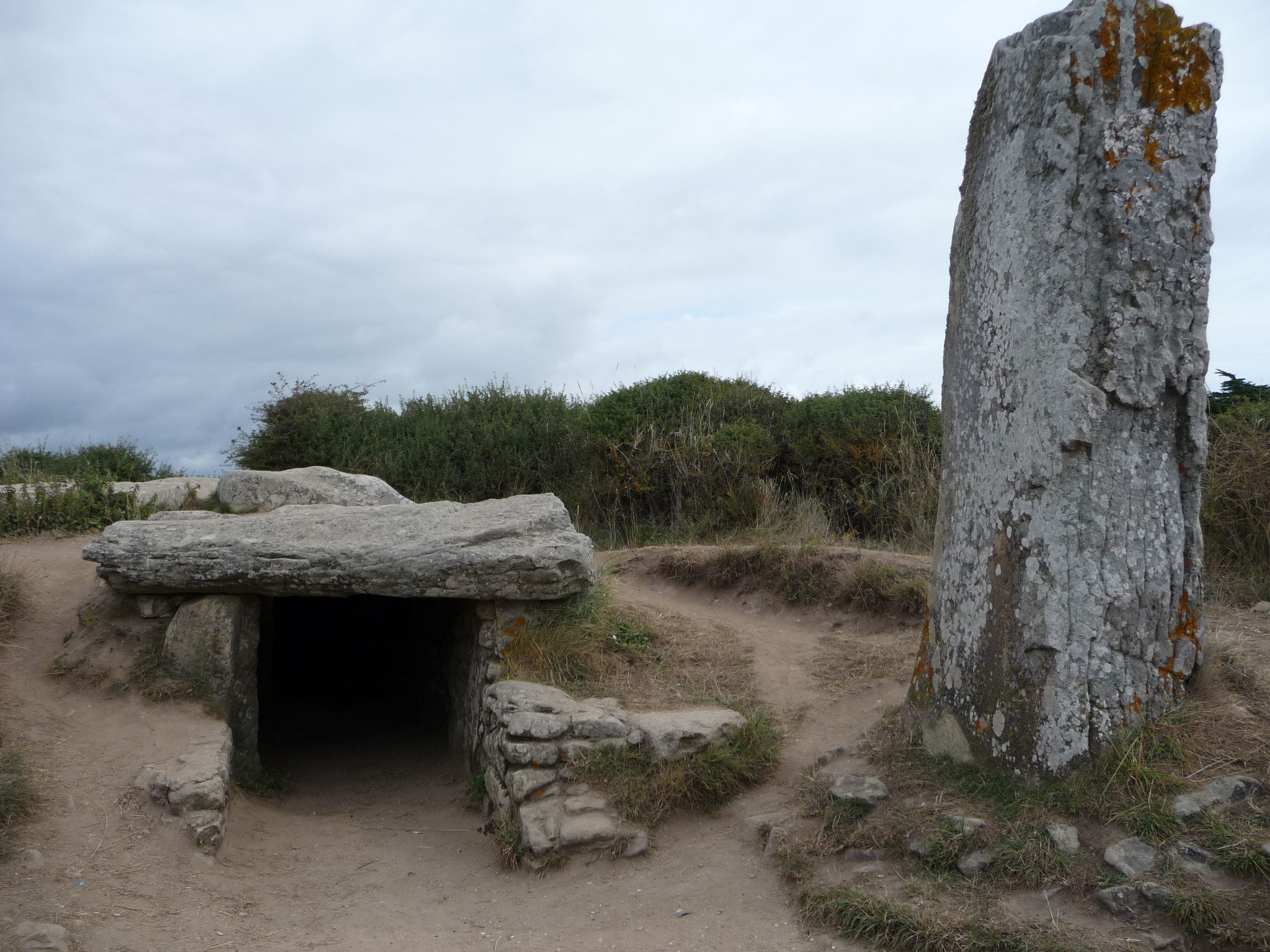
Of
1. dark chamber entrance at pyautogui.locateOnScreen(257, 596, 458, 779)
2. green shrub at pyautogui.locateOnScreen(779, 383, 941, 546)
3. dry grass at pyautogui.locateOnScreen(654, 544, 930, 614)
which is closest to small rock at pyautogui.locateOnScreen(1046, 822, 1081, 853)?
dry grass at pyautogui.locateOnScreen(654, 544, 930, 614)

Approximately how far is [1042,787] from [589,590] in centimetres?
327

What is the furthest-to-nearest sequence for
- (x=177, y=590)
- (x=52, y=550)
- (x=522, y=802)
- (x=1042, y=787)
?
(x=52, y=550)
(x=177, y=590)
(x=522, y=802)
(x=1042, y=787)

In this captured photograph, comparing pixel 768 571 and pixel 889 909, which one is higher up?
pixel 768 571

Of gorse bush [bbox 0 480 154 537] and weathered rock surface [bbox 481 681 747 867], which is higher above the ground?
gorse bush [bbox 0 480 154 537]

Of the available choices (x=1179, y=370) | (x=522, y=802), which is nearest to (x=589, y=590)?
(x=522, y=802)

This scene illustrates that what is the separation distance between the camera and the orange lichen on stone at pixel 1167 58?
4164 mm

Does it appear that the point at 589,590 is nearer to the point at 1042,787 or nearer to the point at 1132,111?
the point at 1042,787

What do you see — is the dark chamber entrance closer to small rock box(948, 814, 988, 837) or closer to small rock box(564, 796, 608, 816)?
small rock box(564, 796, 608, 816)

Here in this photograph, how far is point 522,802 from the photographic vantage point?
16.7 ft

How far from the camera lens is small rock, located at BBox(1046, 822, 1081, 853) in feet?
12.5

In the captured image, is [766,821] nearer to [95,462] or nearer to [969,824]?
[969,824]

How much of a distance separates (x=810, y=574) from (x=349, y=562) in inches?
158

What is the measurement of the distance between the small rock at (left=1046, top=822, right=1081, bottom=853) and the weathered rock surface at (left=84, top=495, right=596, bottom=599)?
10.7 ft

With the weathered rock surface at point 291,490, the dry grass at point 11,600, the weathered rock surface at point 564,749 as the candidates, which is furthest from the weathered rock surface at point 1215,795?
the dry grass at point 11,600
